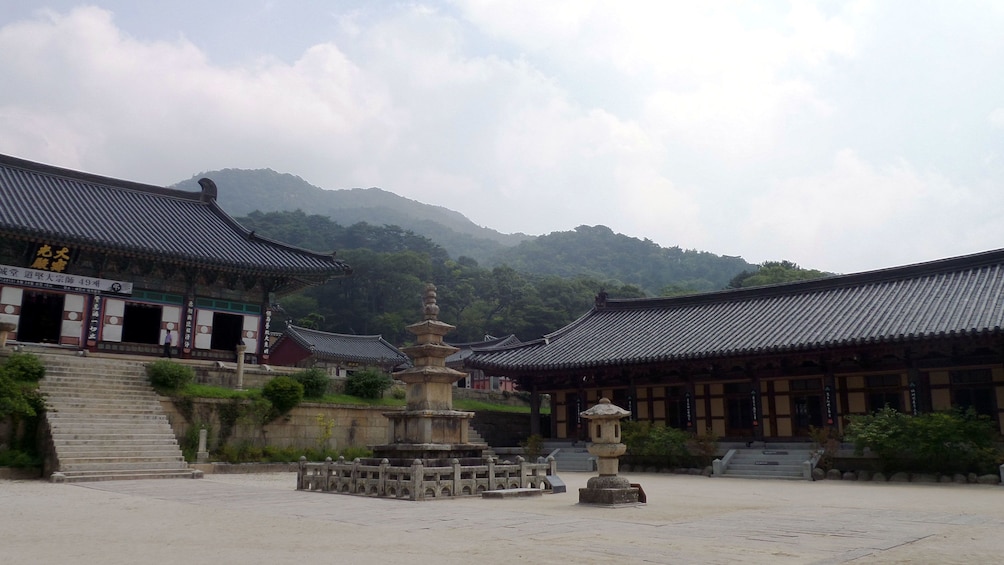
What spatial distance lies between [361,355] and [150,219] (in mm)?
23657

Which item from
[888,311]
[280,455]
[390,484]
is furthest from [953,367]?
[280,455]

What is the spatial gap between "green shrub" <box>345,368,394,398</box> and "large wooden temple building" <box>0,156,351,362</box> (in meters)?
4.52

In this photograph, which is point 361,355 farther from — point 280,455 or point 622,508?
point 622,508

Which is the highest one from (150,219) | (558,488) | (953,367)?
(150,219)

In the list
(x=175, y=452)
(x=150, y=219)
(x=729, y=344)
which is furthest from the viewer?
(x=150, y=219)

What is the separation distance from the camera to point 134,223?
30.4m

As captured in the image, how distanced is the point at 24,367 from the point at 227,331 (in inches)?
392

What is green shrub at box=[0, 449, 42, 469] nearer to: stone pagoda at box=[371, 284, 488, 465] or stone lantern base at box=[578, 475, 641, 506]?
stone pagoda at box=[371, 284, 488, 465]

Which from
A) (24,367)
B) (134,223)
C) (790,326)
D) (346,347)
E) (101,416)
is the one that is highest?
(134,223)

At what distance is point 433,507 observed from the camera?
508 inches

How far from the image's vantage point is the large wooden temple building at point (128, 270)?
2670cm

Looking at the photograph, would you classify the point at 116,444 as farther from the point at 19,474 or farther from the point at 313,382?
the point at 313,382

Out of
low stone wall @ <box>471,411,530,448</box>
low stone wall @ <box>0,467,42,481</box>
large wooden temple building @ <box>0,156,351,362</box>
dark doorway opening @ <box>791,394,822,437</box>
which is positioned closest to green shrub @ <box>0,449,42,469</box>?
low stone wall @ <box>0,467,42,481</box>

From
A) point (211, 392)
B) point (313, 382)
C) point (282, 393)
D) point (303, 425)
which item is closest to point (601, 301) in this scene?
point (313, 382)
